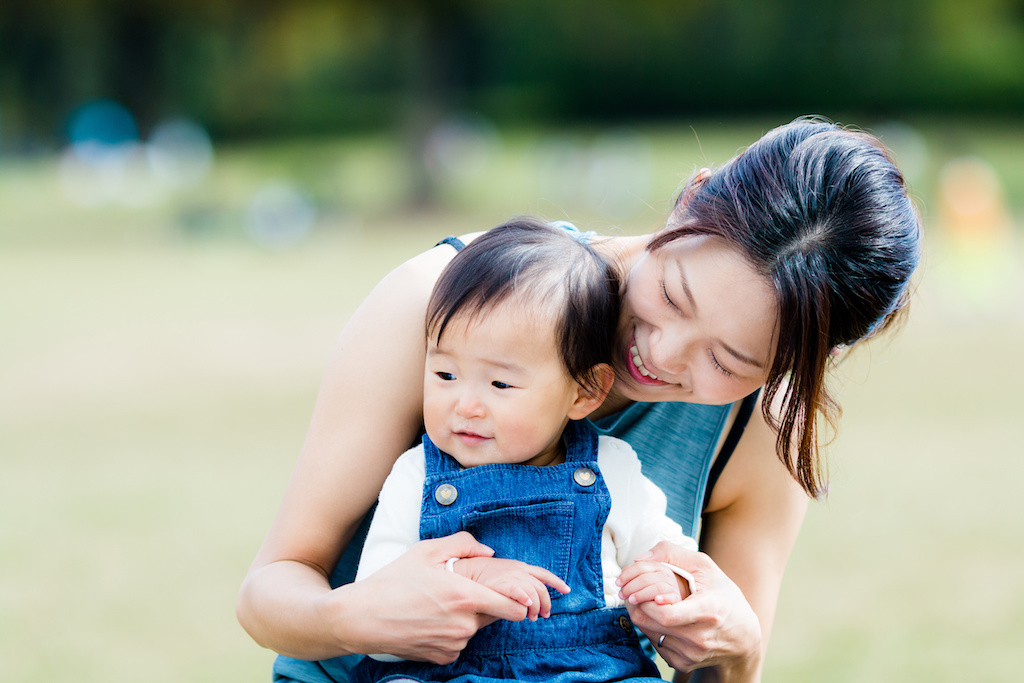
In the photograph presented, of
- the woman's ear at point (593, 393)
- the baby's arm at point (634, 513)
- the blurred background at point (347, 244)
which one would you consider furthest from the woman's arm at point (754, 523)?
the blurred background at point (347, 244)

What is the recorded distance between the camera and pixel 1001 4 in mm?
29062

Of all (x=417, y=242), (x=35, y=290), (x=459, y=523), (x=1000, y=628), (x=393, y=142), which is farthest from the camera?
(x=393, y=142)

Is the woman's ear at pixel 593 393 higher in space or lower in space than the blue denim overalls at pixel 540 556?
higher

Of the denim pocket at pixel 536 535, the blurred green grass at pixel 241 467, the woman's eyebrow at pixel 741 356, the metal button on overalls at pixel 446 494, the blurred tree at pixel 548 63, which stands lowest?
the blurred green grass at pixel 241 467

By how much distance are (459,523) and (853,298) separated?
0.74 metres

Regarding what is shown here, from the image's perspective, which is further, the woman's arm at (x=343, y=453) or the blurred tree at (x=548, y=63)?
the blurred tree at (x=548, y=63)

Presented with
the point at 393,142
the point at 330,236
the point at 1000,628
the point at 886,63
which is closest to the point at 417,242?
the point at 330,236

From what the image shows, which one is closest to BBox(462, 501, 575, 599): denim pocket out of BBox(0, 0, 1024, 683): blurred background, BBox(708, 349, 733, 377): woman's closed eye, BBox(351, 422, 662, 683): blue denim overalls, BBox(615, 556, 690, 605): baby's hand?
BBox(351, 422, 662, 683): blue denim overalls

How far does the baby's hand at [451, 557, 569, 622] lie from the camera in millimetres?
1629

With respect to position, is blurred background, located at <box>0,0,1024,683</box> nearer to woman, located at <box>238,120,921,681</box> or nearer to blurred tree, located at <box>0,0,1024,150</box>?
blurred tree, located at <box>0,0,1024,150</box>

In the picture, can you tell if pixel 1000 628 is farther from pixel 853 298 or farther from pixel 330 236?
pixel 330 236

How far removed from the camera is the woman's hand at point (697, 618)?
5.54 feet

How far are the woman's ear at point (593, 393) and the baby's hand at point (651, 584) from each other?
0.90ft

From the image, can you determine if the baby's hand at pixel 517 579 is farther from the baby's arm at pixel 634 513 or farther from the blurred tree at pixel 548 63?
the blurred tree at pixel 548 63
